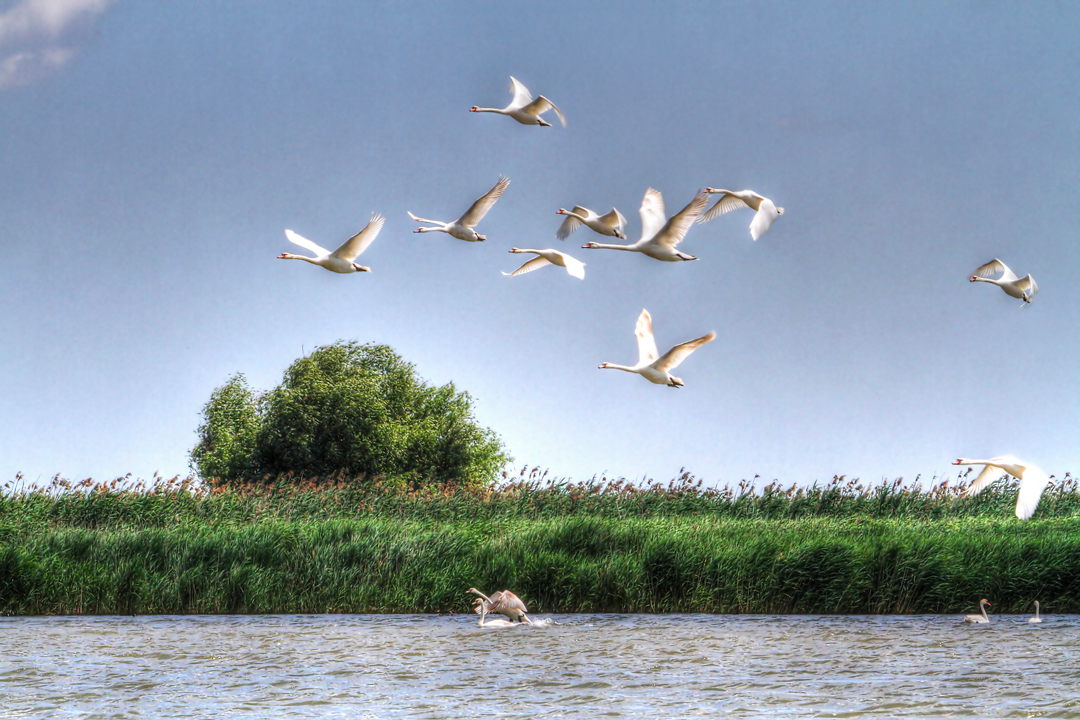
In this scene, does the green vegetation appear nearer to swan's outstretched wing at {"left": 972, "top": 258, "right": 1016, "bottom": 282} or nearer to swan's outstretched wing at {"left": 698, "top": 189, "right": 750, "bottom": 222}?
swan's outstretched wing at {"left": 972, "top": 258, "right": 1016, "bottom": 282}

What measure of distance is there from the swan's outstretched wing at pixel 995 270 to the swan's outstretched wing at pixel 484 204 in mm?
8013

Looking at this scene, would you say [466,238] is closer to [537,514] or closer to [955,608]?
[955,608]

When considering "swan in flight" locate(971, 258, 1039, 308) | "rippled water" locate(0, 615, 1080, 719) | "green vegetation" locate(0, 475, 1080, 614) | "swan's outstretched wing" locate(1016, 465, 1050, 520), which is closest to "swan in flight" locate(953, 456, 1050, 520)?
"swan's outstretched wing" locate(1016, 465, 1050, 520)

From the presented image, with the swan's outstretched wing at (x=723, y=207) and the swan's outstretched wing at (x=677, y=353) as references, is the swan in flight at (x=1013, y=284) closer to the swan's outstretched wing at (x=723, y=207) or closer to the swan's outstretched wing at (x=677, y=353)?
the swan's outstretched wing at (x=723, y=207)

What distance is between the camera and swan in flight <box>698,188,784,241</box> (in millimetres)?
13366

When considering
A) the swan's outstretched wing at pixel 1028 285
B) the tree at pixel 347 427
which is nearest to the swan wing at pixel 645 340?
the swan's outstretched wing at pixel 1028 285

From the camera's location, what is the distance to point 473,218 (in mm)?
15945

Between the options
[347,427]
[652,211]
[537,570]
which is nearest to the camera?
[652,211]

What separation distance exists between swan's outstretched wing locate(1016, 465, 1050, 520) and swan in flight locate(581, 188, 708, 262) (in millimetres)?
4973

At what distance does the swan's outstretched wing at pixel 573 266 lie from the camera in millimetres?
13910

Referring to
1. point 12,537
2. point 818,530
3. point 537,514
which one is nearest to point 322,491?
point 537,514

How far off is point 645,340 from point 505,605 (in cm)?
576

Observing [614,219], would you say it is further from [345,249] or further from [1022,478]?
[1022,478]

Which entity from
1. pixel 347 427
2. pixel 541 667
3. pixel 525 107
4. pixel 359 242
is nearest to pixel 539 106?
pixel 525 107
